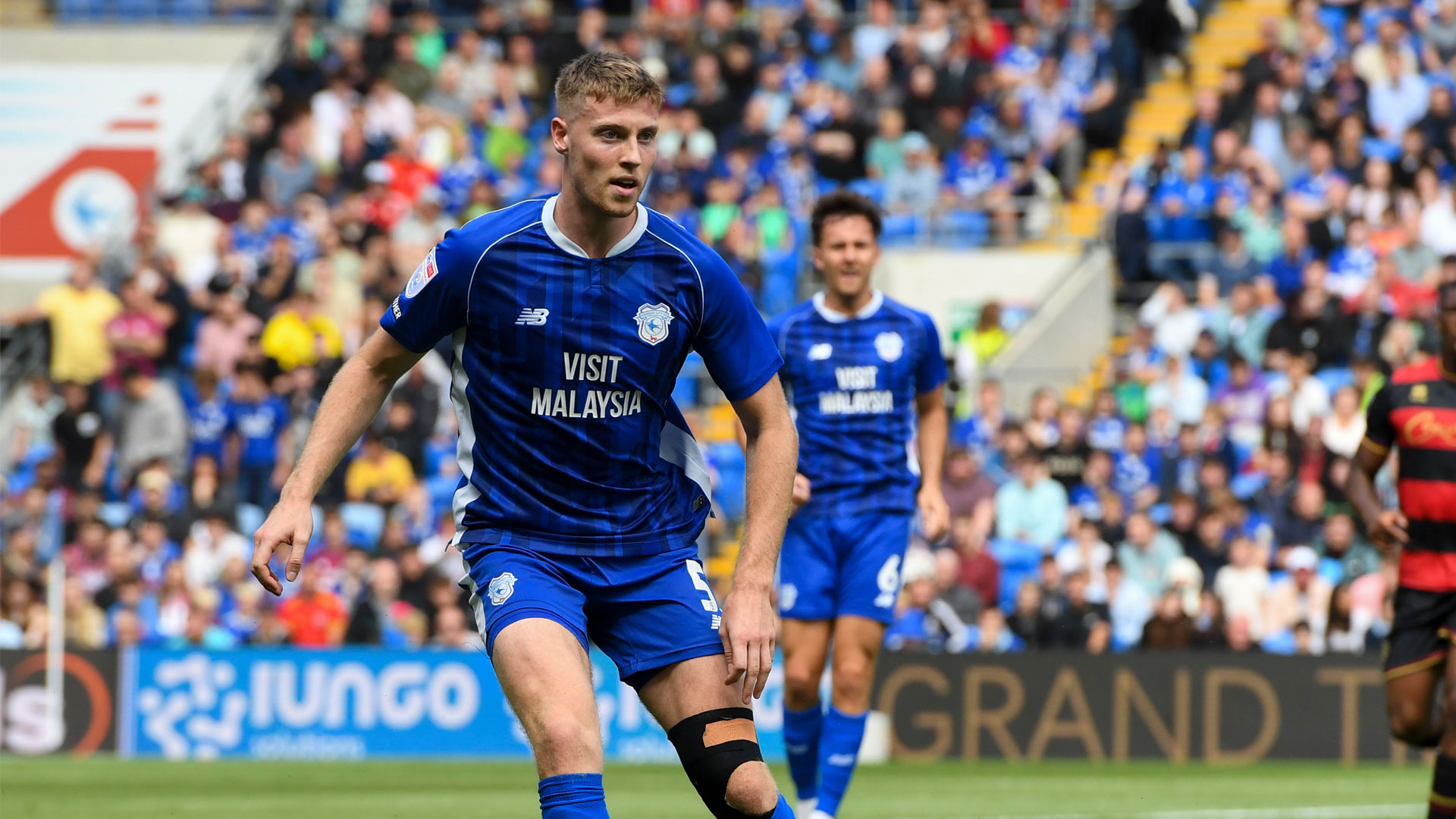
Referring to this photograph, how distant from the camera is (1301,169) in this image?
71.6 feet

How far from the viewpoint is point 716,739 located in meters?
6.02

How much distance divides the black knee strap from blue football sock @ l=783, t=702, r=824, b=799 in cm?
405

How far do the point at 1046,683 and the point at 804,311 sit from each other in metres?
7.49

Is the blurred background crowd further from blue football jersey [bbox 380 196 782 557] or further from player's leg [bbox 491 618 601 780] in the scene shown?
player's leg [bbox 491 618 601 780]

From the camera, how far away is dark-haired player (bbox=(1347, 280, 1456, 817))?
9648 millimetres

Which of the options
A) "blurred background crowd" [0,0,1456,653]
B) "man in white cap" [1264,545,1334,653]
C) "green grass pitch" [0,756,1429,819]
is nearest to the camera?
"green grass pitch" [0,756,1429,819]

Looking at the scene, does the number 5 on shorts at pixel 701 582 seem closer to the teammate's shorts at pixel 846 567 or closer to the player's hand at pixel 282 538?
the player's hand at pixel 282 538

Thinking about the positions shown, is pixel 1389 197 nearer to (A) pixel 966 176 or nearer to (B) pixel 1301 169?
(B) pixel 1301 169

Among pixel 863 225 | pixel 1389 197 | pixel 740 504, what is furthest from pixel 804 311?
pixel 1389 197

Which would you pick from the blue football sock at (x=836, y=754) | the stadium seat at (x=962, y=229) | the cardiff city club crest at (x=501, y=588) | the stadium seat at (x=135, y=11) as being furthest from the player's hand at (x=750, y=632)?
the stadium seat at (x=135, y=11)

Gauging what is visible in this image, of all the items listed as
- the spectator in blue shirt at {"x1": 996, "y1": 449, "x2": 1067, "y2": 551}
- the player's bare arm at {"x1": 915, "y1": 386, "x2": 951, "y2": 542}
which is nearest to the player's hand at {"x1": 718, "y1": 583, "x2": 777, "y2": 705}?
the player's bare arm at {"x1": 915, "y1": 386, "x2": 951, "y2": 542}

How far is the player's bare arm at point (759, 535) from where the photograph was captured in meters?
5.91

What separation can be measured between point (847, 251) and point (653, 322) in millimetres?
4052

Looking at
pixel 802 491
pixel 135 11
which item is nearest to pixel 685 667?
pixel 802 491
